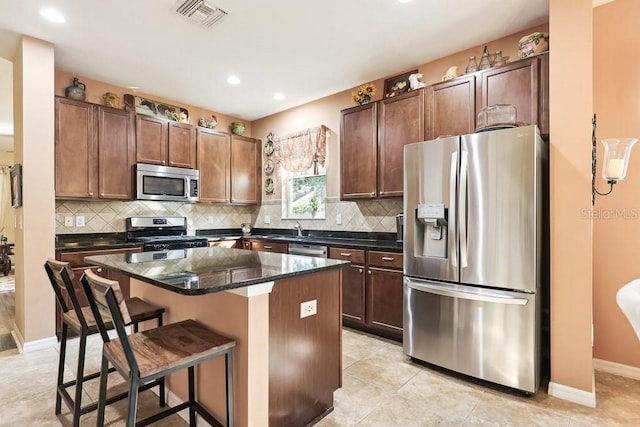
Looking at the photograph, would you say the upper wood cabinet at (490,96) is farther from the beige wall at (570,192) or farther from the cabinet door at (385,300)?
the cabinet door at (385,300)

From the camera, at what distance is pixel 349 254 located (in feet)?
11.5

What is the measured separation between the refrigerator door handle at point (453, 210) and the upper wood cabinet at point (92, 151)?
3583 mm

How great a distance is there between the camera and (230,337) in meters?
1.64

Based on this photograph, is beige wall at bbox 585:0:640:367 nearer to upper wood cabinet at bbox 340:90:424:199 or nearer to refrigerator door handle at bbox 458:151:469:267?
refrigerator door handle at bbox 458:151:469:267

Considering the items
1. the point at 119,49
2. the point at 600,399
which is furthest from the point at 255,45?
the point at 600,399

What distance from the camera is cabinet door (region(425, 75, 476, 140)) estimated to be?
291 centimetres

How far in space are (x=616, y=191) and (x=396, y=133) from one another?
1.86 m

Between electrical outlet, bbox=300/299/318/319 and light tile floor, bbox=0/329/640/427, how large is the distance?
0.66 metres

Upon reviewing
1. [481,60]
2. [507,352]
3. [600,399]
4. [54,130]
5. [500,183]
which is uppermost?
[481,60]

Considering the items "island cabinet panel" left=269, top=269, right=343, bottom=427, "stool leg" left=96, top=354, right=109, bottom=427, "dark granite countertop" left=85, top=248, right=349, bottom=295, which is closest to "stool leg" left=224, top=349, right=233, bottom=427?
"island cabinet panel" left=269, top=269, right=343, bottom=427

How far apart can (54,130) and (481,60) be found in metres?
4.11

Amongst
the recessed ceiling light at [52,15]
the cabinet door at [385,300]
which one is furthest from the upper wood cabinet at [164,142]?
the cabinet door at [385,300]

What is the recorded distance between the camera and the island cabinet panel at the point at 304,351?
1.73 meters

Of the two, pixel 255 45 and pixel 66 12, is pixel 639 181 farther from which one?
pixel 66 12
